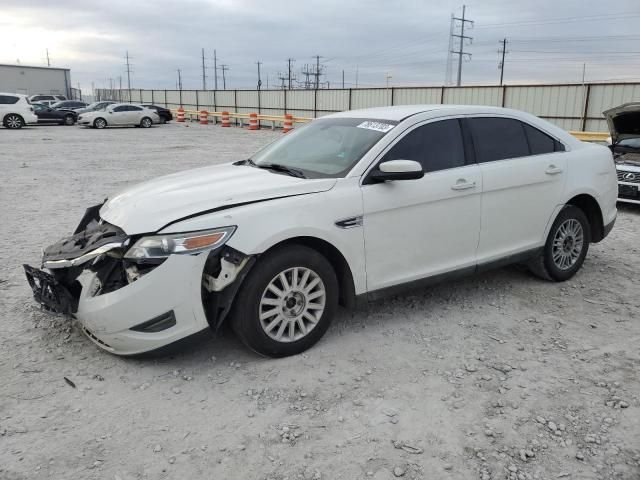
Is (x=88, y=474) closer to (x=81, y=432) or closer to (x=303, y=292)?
(x=81, y=432)

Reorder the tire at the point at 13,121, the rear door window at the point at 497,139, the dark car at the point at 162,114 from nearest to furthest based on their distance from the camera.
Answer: the rear door window at the point at 497,139, the tire at the point at 13,121, the dark car at the point at 162,114

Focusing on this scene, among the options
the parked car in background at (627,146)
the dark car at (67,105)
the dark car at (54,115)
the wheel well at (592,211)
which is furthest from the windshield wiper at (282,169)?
the dark car at (67,105)

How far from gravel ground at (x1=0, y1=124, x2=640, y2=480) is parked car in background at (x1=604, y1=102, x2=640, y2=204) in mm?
4165

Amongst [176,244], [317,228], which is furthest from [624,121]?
[176,244]

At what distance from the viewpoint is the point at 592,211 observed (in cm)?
537

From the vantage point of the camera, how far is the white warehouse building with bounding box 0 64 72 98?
5644 centimetres

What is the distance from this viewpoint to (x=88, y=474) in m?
2.59

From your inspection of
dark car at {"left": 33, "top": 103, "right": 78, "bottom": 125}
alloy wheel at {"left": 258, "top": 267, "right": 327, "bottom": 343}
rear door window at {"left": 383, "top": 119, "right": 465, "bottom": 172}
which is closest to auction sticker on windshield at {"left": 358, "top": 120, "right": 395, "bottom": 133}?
rear door window at {"left": 383, "top": 119, "right": 465, "bottom": 172}

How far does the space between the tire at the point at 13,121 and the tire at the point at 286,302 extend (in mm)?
29254

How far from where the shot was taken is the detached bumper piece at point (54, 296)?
348cm

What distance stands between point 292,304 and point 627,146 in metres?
7.95

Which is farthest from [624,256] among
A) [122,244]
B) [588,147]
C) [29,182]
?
[29,182]

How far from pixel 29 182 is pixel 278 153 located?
26.8 feet

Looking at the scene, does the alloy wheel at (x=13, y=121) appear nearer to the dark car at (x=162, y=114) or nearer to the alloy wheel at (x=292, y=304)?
the dark car at (x=162, y=114)
